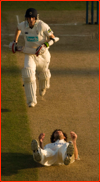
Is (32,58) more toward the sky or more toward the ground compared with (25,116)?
more toward the sky

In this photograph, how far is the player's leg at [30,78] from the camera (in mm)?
9852

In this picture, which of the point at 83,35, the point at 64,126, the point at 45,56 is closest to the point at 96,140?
the point at 64,126

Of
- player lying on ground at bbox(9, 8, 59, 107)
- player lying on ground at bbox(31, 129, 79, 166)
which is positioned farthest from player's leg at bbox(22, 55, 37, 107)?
player lying on ground at bbox(31, 129, 79, 166)

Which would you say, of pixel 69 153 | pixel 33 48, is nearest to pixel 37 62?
pixel 33 48

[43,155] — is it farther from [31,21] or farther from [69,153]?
[31,21]

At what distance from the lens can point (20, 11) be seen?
60.5 ft

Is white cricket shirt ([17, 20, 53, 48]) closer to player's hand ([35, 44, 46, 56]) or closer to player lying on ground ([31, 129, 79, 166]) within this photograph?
player's hand ([35, 44, 46, 56])

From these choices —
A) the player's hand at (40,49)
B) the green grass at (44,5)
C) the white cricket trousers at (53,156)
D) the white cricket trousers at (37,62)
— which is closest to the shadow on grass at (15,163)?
the white cricket trousers at (53,156)

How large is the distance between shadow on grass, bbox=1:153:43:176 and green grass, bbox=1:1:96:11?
11.0 meters

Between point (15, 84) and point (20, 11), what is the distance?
7.07m

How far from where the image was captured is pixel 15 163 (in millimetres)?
8617

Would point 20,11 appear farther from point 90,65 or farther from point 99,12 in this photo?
point 90,65

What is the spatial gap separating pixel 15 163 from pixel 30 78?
2.17 m

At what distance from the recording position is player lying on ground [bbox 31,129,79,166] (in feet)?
26.3
